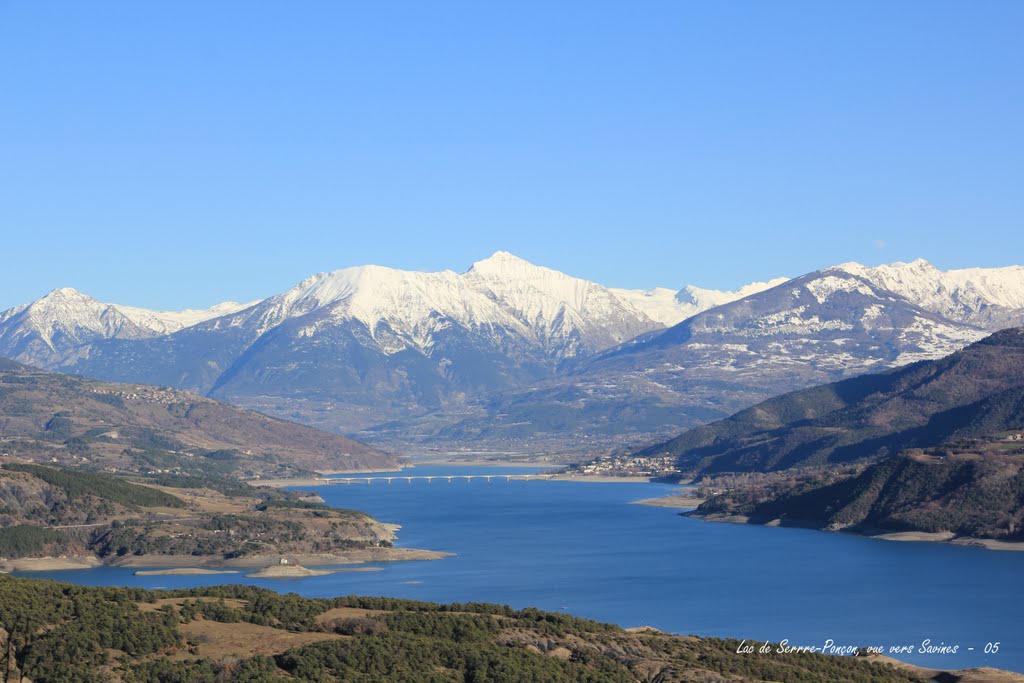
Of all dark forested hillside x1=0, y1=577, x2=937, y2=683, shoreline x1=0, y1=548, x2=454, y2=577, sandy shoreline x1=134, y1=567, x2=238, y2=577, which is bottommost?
sandy shoreline x1=134, y1=567, x2=238, y2=577

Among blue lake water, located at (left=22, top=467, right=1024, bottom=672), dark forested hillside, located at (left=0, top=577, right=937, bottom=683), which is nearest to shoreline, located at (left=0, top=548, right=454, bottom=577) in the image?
blue lake water, located at (left=22, top=467, right=1024, bottom=672)

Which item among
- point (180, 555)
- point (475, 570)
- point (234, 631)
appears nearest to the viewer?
point (234, 631)

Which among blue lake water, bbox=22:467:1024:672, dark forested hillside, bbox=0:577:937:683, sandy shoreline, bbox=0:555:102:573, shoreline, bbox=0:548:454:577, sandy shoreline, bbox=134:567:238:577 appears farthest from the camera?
shoreline, bbox=0:548:454:577

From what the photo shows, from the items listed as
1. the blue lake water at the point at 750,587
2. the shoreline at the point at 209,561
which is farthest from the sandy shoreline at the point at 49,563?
the blue lake water at the point at 750,587

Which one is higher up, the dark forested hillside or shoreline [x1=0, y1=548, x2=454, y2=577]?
the dark forested hillside

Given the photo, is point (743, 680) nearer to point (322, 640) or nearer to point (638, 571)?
point (322, 640)

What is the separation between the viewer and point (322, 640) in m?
85.4

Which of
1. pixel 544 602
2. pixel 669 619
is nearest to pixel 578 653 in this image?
pixel 669 619

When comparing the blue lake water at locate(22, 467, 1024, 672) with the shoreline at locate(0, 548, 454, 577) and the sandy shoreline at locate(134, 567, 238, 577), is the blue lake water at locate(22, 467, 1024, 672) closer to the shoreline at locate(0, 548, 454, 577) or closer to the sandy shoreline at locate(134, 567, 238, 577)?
the sandy shoreline at locate(134, 567, 238, 577)

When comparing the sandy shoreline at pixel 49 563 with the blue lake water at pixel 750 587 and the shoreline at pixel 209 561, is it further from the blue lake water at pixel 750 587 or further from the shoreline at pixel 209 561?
the blue lake water at pixel 750 587

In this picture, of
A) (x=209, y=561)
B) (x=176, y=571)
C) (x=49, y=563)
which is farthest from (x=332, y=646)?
(x=49, y=563)

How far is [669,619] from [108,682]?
65.5 m

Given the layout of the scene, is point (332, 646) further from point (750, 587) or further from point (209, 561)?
point (209, 561)

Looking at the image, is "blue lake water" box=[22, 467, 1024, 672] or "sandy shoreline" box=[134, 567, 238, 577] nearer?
"blue lake water" box=[22, 467, 1024, 672]
